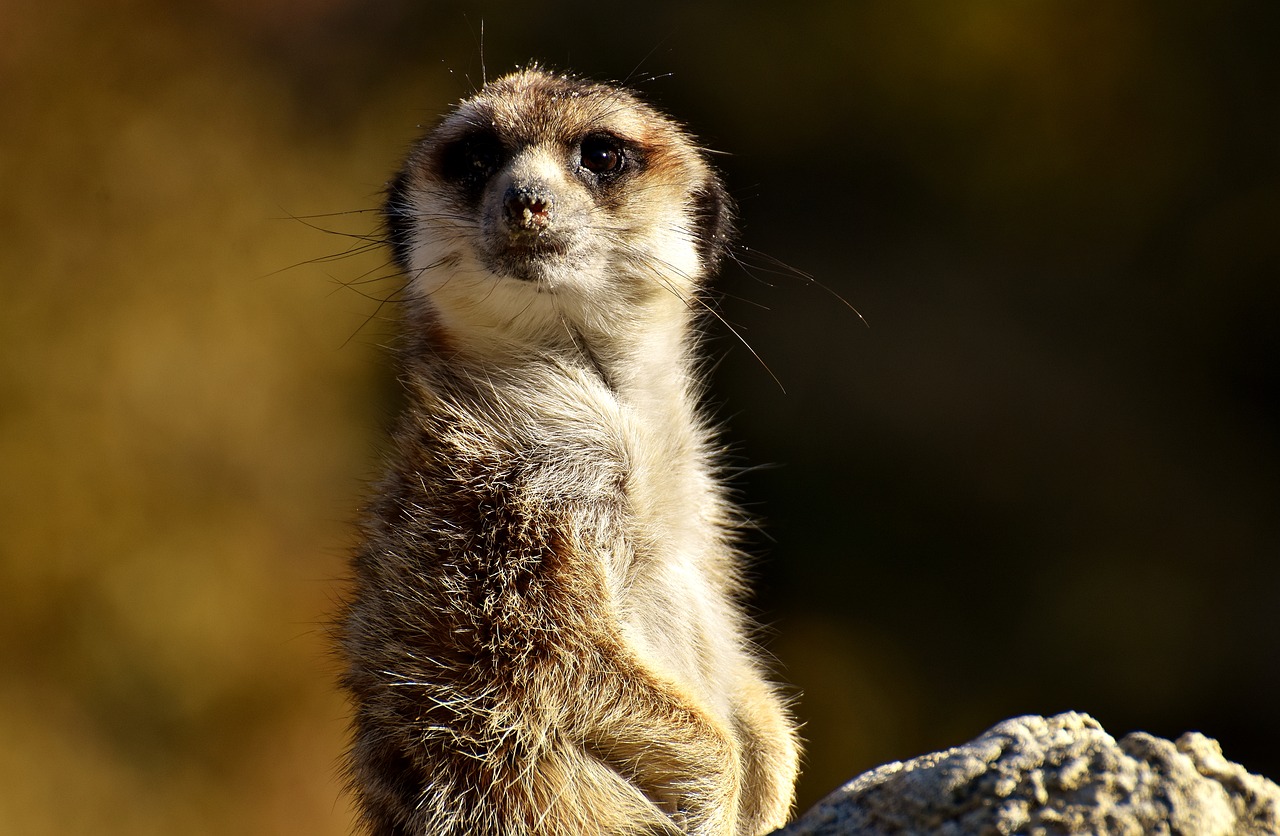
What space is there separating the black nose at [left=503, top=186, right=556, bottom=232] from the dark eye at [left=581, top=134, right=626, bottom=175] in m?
0.22

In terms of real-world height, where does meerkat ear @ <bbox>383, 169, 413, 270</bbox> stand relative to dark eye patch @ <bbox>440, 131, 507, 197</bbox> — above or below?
below

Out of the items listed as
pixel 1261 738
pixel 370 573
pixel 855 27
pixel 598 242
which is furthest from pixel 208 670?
pixel 1261 738

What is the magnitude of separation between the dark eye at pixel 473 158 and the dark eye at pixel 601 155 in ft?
0.47

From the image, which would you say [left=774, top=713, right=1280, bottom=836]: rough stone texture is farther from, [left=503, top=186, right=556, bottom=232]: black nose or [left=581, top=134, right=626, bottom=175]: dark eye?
[left=581, top=134, right=626, bottom=175]: dark eye

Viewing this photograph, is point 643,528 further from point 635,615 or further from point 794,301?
point 794,301

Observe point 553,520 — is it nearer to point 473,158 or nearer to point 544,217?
point 544,217

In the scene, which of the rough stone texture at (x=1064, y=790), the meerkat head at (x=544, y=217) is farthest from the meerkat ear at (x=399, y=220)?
the rough stone texture at (x=1064, y=790)

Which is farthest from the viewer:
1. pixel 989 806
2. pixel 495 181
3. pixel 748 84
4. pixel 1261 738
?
pixel 748 84

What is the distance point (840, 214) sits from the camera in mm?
3955

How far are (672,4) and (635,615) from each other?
9.34 feet

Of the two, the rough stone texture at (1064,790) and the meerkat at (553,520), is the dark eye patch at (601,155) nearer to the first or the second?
the meerkat at (553,520)

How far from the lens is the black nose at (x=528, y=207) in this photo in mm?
1700

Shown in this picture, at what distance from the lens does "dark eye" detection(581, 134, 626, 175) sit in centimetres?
192

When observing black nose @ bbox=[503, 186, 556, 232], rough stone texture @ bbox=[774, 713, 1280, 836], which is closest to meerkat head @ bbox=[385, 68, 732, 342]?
black nose @ bbox=[503, 186, 556, 232]
